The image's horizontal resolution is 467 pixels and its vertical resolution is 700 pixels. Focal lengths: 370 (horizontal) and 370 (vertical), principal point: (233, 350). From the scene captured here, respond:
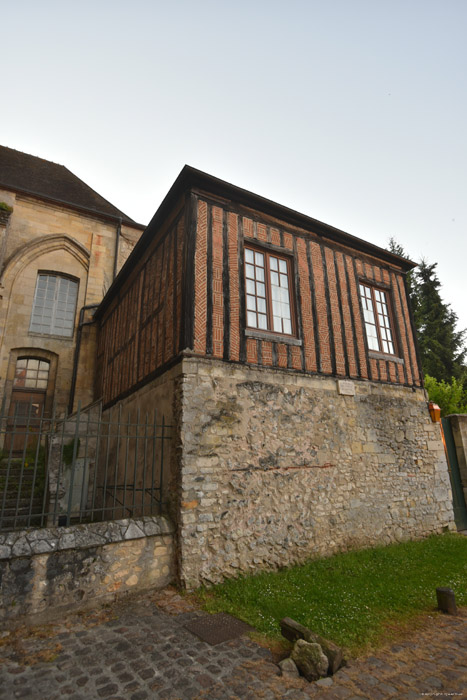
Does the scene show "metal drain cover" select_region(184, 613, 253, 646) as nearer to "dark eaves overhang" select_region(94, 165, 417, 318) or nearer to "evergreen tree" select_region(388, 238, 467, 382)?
"dark eaves overhang" select_region(94, 165, 417, 318)

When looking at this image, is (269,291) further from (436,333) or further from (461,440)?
(436,333)

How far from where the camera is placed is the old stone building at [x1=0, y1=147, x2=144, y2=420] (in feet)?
35.5

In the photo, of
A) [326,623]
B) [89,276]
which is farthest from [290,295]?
[89,276]

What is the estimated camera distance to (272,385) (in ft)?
18.1

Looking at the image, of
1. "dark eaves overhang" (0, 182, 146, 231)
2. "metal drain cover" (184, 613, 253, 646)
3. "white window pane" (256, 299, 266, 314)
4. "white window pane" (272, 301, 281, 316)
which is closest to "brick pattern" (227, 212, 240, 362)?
"white window pane" (256, 299, 266, 314)

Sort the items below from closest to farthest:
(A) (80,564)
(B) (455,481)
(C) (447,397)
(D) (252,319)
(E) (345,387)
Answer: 1. (A) (80,564)
2. (D) (252,319)
3. (E) (345,387)
4. (B) (455,481)
5. (C) (447,397)

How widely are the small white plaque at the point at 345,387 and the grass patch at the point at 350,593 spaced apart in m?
2.40

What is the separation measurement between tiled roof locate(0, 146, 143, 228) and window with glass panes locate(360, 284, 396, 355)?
29.9 feet

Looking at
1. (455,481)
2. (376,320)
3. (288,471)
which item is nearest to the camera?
(288,471)

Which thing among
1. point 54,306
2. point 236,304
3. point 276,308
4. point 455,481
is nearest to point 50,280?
point 54,306

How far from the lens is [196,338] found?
5098 millimetres

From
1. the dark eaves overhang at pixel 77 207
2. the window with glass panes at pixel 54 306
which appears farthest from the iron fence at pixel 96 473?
the dark eaves overhang at pixel 77 207

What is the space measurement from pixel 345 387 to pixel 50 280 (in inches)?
397

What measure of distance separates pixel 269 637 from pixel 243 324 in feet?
12.2
